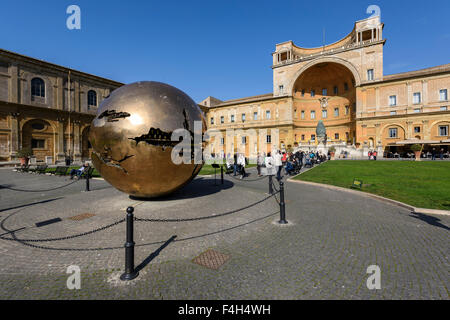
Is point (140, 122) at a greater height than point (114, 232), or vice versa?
point (140, 122)

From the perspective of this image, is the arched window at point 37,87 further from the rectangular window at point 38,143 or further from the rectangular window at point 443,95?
the rectangular window at point 443,95

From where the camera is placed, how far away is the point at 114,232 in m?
4.54

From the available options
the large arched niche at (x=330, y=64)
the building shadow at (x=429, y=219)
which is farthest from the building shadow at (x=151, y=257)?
the large arched niche at (x=330, y=64)

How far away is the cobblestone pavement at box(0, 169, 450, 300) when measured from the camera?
8.94 ft

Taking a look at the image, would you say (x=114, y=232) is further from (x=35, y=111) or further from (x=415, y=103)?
(x=415, y=103)

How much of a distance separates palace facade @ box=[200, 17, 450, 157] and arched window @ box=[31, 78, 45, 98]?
126 ft

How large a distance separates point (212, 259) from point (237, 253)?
491mm

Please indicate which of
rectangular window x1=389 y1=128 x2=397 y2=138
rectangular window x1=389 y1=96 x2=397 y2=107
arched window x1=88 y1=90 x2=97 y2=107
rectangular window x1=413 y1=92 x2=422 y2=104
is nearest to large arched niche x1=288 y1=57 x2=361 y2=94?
rectangular window x1=389 y1=96 x2=397 y2=107

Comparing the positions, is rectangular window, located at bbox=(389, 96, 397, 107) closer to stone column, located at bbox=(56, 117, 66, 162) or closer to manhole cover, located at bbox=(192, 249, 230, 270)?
manhole cover, located at bbox=(192, 249, 230, 270)

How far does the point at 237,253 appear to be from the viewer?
366 cm

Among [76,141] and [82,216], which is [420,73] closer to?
[82,216]

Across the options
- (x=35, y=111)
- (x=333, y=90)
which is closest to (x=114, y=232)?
(x=35, y=111)
